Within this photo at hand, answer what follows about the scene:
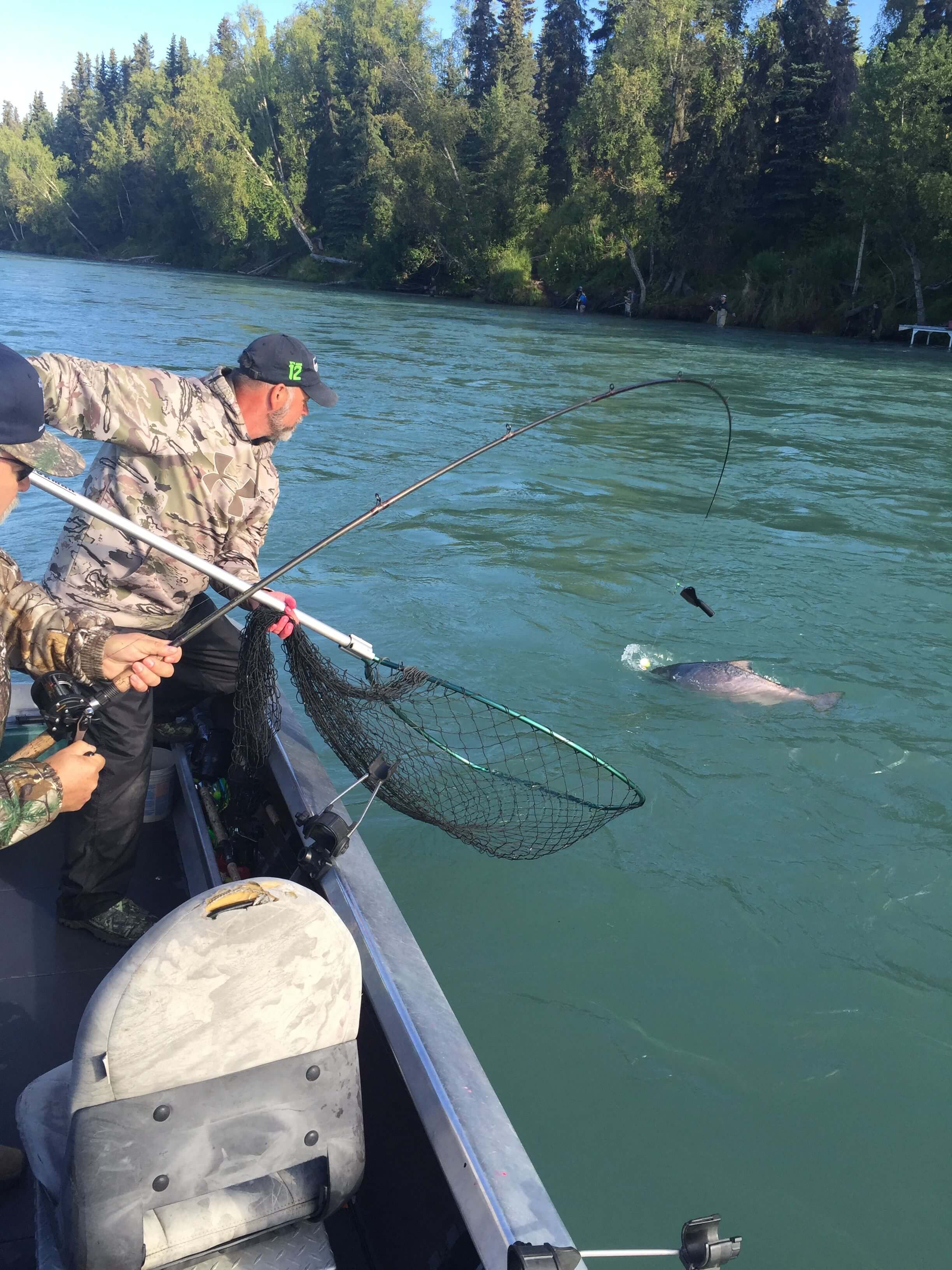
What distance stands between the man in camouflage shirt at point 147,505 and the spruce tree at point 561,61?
58.4 m

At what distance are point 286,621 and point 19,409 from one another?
1.35 m

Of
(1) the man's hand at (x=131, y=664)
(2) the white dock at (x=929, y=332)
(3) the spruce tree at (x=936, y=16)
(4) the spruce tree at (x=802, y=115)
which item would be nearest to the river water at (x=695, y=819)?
(1) the man's hand at (x=131, y=664)

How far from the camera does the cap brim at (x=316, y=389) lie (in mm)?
3686

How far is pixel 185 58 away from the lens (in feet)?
310

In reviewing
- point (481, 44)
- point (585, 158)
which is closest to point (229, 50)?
point (481, 44)

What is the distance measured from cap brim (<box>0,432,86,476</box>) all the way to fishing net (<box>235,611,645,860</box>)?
100 cm

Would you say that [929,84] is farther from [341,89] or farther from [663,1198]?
[341,89]

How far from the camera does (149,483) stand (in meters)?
3.59

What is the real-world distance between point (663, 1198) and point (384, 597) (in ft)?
19.2

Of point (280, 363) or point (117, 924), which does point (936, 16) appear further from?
point (117, 924)

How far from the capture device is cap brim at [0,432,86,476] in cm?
243

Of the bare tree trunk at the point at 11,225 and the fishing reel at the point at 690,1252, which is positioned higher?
the bare tree trunk at the point at 11,225

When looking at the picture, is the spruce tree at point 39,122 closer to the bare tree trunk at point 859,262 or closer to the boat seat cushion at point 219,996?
the bare tree trunk at point 859,262

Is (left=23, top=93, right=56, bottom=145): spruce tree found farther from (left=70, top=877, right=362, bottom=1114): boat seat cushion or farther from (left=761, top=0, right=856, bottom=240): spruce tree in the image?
(left=70, top=877, right=362, bottom=1114): boat seat cushion
